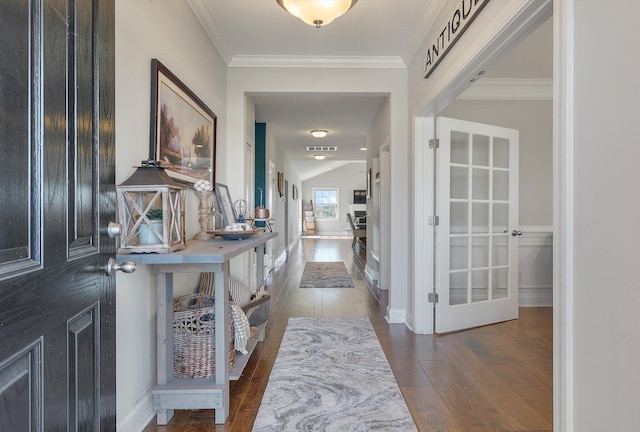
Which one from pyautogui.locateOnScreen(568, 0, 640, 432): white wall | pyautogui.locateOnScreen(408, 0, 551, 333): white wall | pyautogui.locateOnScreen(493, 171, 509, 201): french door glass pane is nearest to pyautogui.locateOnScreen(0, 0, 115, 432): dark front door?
pyautogui.locateOnScreen(568, 0, 640, 432): white wall

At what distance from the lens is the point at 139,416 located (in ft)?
5.73

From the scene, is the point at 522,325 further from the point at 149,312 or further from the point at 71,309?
the point at 71,309

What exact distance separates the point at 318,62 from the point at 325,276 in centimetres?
342

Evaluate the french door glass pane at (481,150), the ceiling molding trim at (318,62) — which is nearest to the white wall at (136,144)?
the ceiling molding trim at (318,62)

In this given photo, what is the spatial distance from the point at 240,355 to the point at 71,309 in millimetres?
1597

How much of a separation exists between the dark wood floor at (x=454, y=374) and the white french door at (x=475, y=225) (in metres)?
0.22

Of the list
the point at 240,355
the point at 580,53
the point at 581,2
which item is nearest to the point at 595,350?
the point at 580,53

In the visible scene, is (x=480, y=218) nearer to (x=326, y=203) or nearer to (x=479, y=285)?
(x=479, y=285)

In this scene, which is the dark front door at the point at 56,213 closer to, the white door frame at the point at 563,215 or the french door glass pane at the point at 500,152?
the white door frame at the point at 563,215

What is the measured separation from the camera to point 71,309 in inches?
32.3

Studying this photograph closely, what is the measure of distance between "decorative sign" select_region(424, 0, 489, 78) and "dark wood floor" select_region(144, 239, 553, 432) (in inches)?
83.8

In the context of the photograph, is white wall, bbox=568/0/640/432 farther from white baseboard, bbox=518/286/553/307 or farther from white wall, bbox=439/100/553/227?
white baseboard, bbox=518/286/553/307

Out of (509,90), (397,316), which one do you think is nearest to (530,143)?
(509,90)

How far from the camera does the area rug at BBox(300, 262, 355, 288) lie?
5.17 metres
